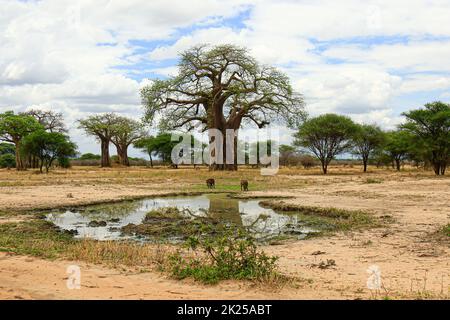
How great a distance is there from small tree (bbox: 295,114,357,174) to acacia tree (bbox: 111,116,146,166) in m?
31.0

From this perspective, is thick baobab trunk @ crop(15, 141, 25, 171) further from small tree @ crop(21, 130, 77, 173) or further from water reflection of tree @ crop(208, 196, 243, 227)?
water reflection of tree @ crop(208, 196, 243, 227)

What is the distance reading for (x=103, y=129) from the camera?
69.8 metres

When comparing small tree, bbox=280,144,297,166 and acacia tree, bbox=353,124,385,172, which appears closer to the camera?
acacia tree, bbox=353,124,385,172

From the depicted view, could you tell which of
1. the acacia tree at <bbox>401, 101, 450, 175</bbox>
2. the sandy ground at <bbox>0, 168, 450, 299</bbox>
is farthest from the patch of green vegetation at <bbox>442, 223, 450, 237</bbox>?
the acacia tree at <bbox>401, 101, 450, 175</bbox>

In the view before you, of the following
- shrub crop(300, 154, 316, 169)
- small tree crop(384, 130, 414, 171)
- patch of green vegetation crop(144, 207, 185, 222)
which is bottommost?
patch of green vegetation crop(144, 207, 185, 222)

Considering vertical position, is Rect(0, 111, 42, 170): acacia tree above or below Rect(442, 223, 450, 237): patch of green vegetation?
above

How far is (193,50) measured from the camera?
132 ft

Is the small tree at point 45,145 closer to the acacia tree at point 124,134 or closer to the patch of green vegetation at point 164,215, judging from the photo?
the acacia tree at point 124,134

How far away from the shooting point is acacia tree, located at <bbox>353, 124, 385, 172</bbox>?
5153 cm

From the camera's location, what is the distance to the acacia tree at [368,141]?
169 ft

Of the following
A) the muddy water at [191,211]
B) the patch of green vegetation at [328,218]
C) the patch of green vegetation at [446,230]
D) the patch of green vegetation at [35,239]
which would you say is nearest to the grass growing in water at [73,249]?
the patch of green vegetation at [35,239]

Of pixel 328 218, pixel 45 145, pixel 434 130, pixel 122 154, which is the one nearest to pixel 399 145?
pixel 434 130

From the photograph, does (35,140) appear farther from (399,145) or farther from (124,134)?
(399,145)
